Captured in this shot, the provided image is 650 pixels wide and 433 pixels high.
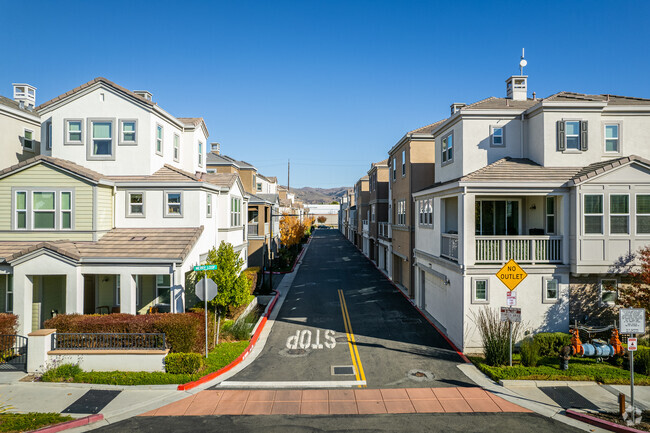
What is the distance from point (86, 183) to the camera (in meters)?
16.7

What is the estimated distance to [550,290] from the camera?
49.7ft

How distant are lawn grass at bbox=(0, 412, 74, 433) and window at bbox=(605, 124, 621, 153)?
22.7m

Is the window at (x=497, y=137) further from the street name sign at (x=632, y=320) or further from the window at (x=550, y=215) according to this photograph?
the street name sign at (x=632, y=320)

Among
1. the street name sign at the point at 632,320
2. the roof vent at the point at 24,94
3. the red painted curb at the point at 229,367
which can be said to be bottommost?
the red painted curb at the point at 229,367

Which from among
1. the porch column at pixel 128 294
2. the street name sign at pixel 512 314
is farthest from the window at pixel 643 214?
the porch column at pixel 128 294

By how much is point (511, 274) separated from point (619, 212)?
5.52 m

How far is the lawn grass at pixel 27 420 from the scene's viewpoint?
941 cm

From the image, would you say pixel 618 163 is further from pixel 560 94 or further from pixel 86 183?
pixel 86 183

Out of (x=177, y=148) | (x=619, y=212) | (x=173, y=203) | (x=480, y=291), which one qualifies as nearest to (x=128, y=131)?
(x=177, y=148)

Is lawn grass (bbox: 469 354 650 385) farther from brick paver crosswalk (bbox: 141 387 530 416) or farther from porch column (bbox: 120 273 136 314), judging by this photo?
porch column (bbox: 120 273 136 314)

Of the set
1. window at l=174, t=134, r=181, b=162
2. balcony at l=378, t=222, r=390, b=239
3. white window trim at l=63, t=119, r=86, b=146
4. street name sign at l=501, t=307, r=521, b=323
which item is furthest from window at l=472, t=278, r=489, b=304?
white window trim at l=63, t=119, r=86, b=146

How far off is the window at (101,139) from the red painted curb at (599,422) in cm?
2115

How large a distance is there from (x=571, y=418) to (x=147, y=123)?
805 inches

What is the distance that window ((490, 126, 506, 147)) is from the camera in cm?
1792
